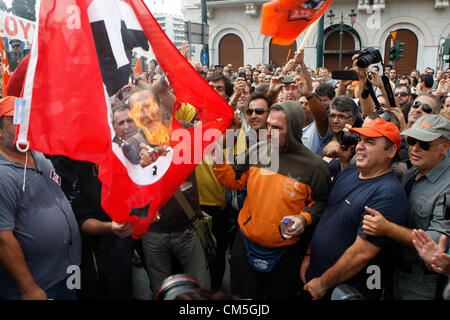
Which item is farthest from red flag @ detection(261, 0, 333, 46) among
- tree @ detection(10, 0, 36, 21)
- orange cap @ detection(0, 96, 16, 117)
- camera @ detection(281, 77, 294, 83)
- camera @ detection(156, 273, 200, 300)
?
tree @ detection(10, 0, 36, 21)

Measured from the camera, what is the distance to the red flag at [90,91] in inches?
73.4

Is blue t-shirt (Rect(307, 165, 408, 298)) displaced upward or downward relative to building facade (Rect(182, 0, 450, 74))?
downward

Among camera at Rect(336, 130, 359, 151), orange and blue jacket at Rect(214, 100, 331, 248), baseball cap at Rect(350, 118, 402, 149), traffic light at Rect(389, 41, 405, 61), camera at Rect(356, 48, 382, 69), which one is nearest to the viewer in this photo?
baseball cap at Rect(350, 118, 402, 149)

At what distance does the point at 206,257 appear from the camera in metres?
2.96

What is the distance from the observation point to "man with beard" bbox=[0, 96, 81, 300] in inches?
77.7

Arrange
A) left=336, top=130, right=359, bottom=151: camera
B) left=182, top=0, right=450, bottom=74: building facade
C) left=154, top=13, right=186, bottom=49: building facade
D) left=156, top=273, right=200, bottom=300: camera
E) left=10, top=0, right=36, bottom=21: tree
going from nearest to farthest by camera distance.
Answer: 1. left=156, top=273, right=200, bottom=300: camera
2. left=336, top=130, right=359, bottom=151: camera
3. left=154, top=13, right=186, bottom=49: building facade
4. left=182, top=0, right=450, bottom=74: building facade
5. left=10, top=0, right=36, bottom=21: tree

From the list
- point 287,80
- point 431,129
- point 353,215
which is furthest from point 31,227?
point 287,80

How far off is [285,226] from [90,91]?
5.04 feet

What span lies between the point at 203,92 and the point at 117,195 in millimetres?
944

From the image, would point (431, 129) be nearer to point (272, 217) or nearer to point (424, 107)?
point (272, 217)

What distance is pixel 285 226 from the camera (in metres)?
2.41

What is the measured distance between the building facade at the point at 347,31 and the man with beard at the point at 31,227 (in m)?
18.4

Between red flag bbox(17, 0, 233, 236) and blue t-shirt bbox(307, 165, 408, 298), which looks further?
blue t-shirt bbox(307, 165, 408, 298)

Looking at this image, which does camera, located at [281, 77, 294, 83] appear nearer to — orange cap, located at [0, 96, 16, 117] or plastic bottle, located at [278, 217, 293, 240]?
plastic bottle, located at [278, 217, 293, 240]
